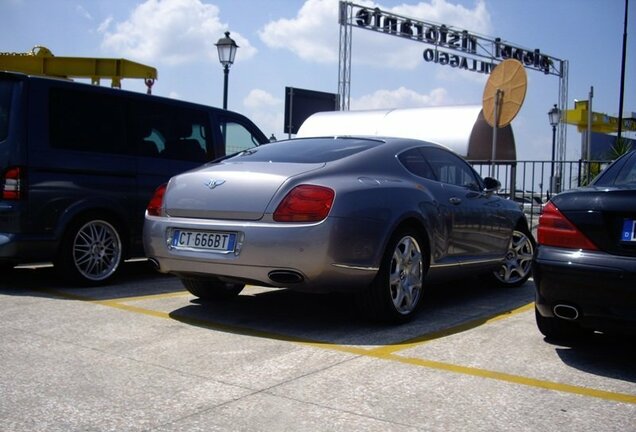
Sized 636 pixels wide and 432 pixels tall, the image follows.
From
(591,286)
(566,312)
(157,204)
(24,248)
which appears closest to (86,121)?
(24,248)

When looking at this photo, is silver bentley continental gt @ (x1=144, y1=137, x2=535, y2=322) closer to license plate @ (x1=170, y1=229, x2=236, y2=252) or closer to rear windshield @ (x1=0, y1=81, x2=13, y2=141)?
license plate @ (x1=170, y1=229, x2=236, y2=252)

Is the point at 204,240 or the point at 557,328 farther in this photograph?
the point at 204,240

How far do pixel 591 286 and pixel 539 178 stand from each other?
821 centimetres

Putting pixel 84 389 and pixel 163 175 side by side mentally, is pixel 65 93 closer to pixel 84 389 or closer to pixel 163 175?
pixel 163 175

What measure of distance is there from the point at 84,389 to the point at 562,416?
216 centimetres

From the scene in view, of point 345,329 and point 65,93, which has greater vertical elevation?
point 65,93

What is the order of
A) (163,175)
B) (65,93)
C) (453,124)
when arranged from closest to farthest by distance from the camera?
(65,93) → (163,175) → (453,124)

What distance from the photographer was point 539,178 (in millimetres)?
11688

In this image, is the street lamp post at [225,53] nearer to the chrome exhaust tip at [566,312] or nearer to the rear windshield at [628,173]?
the rear windshield at [628,173]

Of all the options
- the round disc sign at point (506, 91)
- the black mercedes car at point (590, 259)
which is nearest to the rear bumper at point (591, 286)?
the black mercedes car at point (590, 259)

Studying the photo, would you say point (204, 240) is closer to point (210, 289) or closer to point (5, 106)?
point (210, 289)

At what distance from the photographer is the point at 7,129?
5.95 meters

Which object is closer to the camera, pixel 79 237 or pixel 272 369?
pixel 272 369

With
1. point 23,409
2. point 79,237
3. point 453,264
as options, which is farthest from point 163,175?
point 23,409
